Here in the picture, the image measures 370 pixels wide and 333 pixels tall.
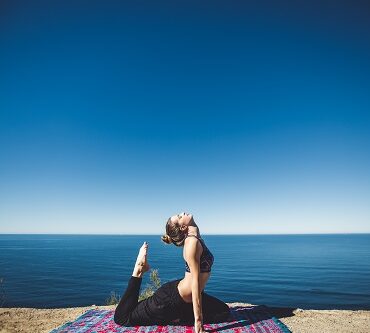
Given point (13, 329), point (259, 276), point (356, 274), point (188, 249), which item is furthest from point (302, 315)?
point (356, 274)

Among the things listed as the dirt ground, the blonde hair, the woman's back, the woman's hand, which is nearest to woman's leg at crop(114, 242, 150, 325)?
the blonde hair

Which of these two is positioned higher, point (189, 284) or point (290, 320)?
point (189, 284)

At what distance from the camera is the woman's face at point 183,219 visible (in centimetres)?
508

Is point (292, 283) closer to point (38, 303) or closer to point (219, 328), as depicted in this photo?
point (38, 303)

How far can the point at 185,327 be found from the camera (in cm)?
555

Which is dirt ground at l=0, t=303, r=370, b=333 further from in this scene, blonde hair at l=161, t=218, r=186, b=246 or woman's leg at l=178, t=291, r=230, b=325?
blonde hair at l=161, t=218, r=186, b=246

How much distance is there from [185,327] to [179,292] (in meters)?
0.79

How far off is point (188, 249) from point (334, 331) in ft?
13.7

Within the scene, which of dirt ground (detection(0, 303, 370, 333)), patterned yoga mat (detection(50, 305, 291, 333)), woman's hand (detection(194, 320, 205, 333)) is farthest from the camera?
dirt ground (detection(0, 303, 370, 333))

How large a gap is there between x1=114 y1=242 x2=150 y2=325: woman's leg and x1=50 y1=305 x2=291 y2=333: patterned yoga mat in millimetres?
216

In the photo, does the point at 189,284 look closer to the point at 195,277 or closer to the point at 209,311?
the point at 195,277

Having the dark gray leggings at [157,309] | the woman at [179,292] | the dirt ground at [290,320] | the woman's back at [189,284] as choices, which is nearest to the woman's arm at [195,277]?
A: the woman at [179,292]

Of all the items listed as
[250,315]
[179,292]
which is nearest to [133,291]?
[179,292]

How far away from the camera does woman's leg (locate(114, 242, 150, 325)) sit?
5223mm
